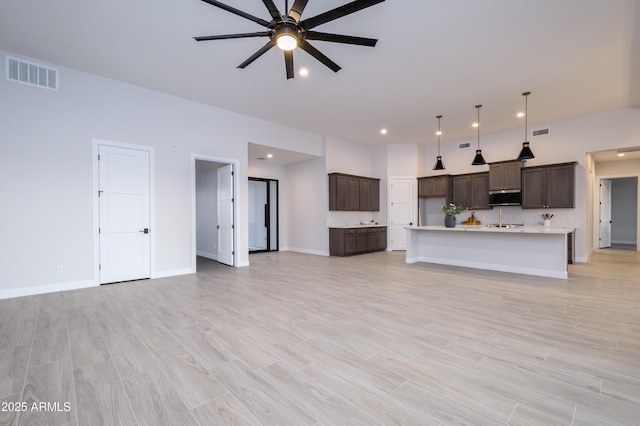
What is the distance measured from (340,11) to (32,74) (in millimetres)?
4812

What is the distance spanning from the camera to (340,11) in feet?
8.46

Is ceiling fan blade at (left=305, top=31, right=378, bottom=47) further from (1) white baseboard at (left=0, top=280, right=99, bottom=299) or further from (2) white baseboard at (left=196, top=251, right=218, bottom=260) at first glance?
(2) white baseboard at (left=196, top=251, right=218, bottom=260)

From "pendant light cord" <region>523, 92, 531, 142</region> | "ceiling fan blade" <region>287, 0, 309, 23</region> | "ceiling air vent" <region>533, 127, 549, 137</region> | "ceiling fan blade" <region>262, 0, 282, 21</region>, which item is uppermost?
"pendant light cord" <region>523, 92, 531, 142</region>

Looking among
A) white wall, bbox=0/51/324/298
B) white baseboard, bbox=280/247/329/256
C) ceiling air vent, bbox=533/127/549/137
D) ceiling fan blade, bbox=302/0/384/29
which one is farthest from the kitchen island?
white wall, bbox=0/51/324/298

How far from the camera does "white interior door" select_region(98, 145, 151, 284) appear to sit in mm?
4879

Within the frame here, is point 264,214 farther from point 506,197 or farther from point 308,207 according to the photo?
point 506,197

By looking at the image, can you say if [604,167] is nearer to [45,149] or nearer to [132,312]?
[132,312]

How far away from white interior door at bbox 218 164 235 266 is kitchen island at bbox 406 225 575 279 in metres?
4.20

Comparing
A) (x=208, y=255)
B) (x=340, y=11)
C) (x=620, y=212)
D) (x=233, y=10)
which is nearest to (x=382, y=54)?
(x=340, y=11)

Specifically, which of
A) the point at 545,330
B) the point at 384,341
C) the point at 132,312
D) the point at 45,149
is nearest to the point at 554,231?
the point at 545,330

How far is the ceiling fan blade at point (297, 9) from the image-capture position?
2.55 metres

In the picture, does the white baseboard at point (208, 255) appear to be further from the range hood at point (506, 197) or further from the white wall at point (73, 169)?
the range hood at point (506, 197)

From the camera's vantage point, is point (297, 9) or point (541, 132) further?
point (541, 132)

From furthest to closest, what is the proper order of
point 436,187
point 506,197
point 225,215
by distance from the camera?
point 436,187 < point 506,197 < point 225,215
